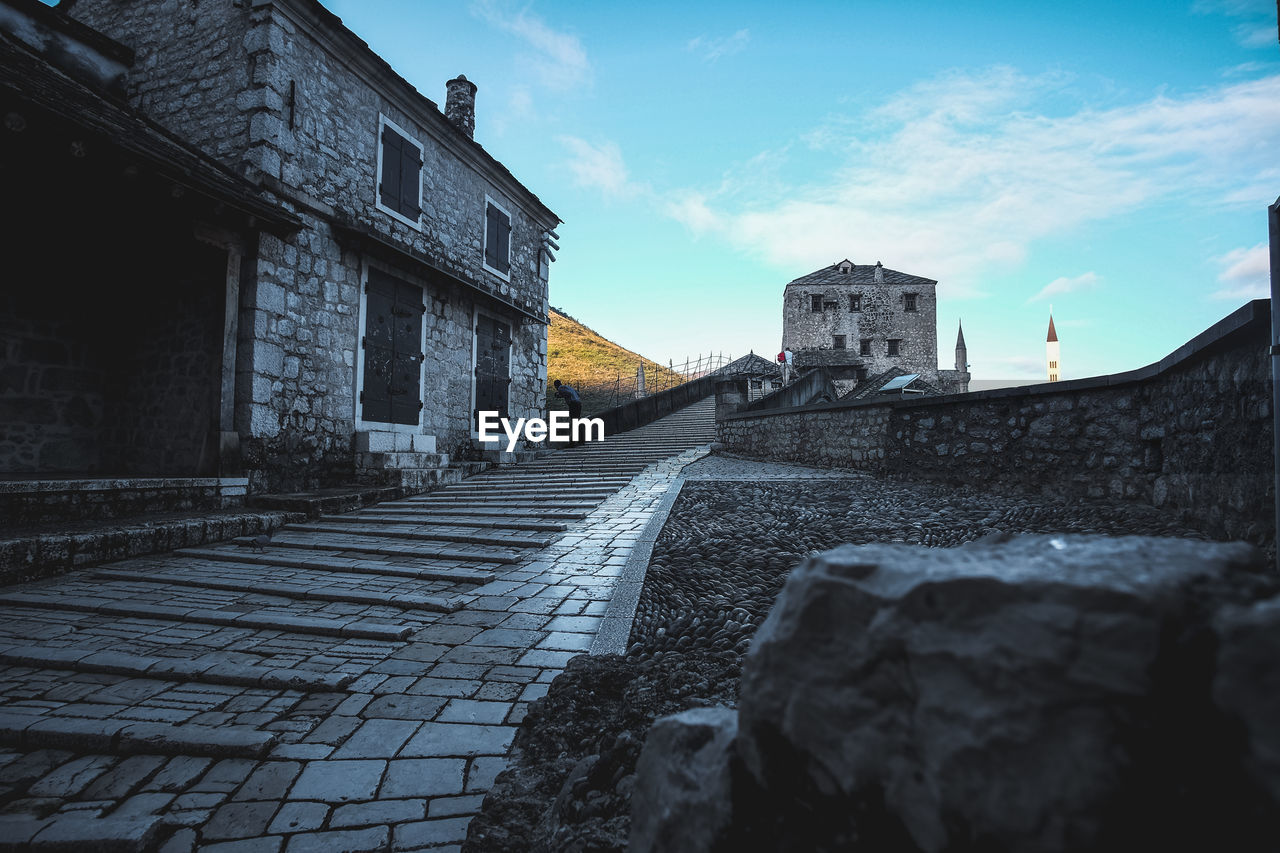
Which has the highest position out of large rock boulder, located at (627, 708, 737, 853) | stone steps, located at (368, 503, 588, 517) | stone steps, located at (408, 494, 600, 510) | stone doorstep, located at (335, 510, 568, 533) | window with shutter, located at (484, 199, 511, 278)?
window with shutter, located at (484, 199, 511, 278)

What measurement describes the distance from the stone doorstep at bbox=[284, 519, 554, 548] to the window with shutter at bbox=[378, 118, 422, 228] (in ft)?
20.3

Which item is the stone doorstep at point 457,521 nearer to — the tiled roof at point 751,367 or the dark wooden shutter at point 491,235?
the dark wooden shutter at point 491,235

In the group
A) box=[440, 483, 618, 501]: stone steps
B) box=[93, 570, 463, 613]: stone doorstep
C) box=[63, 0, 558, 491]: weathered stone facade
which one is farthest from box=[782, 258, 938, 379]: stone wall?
box=[93, 570, 463, 613]: stone doorstep

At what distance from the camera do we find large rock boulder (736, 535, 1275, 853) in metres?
0.77

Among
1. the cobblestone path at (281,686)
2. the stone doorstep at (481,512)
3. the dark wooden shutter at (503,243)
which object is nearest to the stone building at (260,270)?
the stone doorstep at (481,512)

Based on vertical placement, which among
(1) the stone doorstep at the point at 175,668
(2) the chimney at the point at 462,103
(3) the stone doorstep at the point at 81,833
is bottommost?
(3) the stone doorstep at the point at 81,833

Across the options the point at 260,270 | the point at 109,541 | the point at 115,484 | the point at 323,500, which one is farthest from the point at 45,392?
the point at 109,541

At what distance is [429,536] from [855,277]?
4312 centimetres

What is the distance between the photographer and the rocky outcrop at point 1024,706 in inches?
30.0

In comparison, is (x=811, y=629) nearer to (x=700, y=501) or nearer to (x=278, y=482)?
(x=700, y=501)

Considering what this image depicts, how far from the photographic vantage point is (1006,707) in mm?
841

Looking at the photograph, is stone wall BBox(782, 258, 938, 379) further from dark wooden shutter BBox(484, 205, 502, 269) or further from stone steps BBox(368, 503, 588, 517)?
stone steps BBox(368, 503, 588, 517)

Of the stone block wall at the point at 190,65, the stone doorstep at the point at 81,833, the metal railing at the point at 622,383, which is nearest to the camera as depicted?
the stone doorstep at the point at 81,833

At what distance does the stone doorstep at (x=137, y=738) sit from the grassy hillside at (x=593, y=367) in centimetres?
2158
